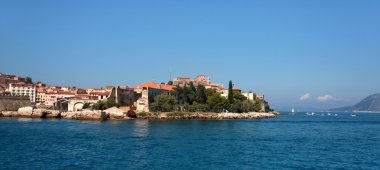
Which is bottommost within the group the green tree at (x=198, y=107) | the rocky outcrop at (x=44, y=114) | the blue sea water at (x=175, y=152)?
the blue sea water at (x=175, y=152)

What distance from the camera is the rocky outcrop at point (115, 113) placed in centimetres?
6228

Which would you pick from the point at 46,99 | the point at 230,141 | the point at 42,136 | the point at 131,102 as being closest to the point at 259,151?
the point at 230,141

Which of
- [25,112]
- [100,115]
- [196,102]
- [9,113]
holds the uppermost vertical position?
[196,102]

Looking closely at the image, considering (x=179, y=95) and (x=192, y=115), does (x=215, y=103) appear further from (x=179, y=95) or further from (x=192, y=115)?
(x=192, y=115)

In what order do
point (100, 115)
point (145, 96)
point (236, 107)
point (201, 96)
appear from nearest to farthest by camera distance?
point (100, 115) < point (145, 96) < point (201, 96) < point (236, 107)

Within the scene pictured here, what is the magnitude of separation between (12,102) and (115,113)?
1674 cm

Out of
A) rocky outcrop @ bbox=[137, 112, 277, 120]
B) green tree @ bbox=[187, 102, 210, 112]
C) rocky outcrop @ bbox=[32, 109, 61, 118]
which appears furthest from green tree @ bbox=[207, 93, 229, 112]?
rocky outcrop @ bbox=[32, 109, 61, 118]

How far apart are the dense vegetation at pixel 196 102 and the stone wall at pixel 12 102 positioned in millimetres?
19786

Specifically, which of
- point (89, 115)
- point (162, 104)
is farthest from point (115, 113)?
point (162, 104)

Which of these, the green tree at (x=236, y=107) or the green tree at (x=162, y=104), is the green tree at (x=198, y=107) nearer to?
the green tree at (x=162, y=104)

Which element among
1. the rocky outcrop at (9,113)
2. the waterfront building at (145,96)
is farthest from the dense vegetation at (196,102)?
the rocky outcrop at (9,113)

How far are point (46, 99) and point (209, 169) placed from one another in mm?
74952

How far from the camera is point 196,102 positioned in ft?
248

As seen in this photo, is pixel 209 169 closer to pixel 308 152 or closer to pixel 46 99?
pixel 308 152
